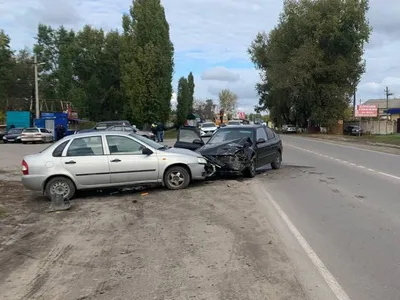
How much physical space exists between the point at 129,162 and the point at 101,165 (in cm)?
65

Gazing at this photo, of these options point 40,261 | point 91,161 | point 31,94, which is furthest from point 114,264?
point 31,94

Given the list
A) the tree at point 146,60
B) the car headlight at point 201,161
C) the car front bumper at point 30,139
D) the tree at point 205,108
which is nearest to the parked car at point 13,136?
the car front bumper at point 30,139

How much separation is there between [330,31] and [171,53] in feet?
61.9

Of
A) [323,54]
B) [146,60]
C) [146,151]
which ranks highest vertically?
[323,54]

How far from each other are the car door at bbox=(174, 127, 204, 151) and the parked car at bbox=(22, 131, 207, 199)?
13.3 ft

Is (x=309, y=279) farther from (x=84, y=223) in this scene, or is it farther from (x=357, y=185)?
(x=357, y=185)

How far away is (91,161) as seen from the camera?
34.1 ft

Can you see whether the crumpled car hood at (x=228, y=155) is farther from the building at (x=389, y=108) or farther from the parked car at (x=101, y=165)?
the building at (x=389, y=108)

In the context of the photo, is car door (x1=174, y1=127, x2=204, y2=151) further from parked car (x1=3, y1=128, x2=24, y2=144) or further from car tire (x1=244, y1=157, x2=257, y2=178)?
parked car (x1=3, y1=128, x2=24, y2=144)

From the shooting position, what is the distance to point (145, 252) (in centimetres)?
609

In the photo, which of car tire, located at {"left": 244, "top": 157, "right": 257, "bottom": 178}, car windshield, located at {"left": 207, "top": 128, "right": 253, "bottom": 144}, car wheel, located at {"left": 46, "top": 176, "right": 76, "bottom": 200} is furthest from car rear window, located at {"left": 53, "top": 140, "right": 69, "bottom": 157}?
car tire, located at {"left": 244, "top": 157, "right": 257, "bottom": 178}

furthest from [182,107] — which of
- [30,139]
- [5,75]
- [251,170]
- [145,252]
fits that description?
[145,252]

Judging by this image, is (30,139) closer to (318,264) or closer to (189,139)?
(189,139)

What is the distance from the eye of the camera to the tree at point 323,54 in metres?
52.9
